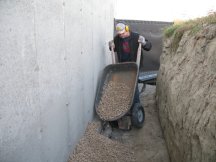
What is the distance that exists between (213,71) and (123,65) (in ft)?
9.16

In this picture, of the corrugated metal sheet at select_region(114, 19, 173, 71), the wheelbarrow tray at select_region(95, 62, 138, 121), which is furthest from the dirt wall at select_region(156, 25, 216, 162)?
the corrugated metal sheet at select_region(114, 19, 173, 71)

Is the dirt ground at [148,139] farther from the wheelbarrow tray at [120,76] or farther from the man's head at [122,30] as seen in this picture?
the man's head at [122,30]

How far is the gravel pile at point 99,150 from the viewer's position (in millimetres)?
3895

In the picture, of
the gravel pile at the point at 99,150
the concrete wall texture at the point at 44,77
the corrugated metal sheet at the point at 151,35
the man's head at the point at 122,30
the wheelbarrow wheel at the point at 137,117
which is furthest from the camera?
the corrugated metal sheet at the point at 151,35

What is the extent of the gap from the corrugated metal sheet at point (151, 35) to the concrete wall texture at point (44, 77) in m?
3.41

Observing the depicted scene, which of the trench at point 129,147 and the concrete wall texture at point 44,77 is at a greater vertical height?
the concrete wall texture at point 44,77

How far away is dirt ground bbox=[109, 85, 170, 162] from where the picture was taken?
13.2 ft

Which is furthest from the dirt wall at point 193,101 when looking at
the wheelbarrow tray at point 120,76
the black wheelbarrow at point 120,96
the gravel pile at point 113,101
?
the wheelbarrow tray at point 120,76

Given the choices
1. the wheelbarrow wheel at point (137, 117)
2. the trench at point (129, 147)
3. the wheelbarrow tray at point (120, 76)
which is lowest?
the trench at point (129, 147)

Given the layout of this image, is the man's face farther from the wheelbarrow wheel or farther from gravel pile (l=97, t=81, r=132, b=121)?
the wheelbarrow wheel

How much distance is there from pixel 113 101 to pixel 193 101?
2236 mm

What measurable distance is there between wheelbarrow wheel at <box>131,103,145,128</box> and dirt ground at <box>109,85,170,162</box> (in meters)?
0.11

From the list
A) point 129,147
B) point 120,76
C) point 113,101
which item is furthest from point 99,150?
point 120,76

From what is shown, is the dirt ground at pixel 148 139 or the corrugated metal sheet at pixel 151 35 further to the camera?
the corrugated metal sheet at pixel 151 35
